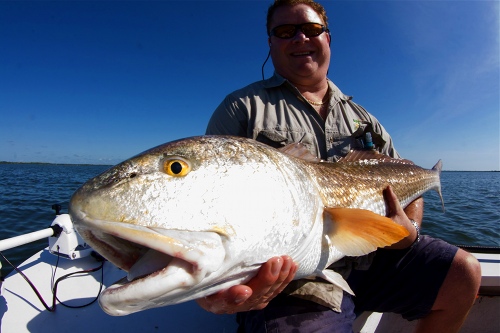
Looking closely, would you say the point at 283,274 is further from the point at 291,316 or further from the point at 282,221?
the point at 291,316

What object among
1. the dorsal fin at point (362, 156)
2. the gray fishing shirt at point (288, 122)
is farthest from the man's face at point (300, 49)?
the dorsal fin at point (362, 156)

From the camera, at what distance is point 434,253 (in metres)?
2.48

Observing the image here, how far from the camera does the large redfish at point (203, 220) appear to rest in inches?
40.3

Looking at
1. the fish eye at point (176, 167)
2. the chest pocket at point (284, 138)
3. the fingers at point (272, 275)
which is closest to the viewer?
the fish eye at point (176, 167)

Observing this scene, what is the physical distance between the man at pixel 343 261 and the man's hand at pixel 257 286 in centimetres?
3

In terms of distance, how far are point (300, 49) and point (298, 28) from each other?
0.68 ft

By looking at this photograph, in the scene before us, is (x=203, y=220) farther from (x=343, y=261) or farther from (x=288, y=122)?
(x=288, y=122)

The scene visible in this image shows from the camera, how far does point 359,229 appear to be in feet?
5.40

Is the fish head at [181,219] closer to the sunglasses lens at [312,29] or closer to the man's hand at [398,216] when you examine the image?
the man's hand at [398,216]

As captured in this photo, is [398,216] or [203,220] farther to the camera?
[398,216]

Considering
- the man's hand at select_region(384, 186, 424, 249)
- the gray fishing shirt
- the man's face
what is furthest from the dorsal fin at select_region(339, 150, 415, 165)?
the man's face

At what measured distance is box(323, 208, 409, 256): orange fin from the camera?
1631 millimetres

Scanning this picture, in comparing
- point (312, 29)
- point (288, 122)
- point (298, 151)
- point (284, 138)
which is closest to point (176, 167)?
point (298, 151)

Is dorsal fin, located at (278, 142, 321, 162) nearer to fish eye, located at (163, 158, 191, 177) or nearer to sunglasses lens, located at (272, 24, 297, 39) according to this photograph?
fish eye, located at (163, 158, 191, 177)
